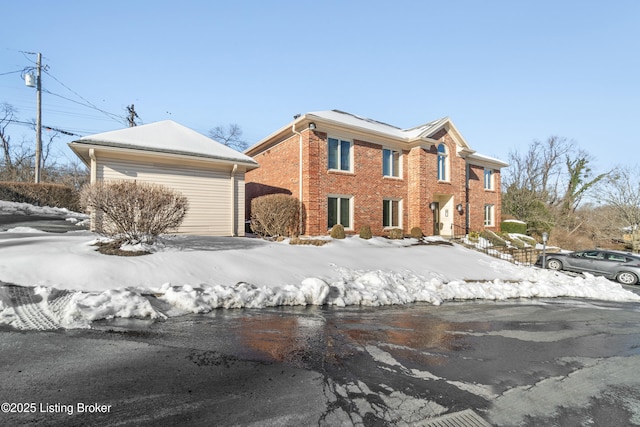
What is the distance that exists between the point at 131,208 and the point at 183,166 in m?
5.61

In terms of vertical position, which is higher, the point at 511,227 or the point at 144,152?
the point at 144,152

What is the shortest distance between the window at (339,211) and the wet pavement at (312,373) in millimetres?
9745

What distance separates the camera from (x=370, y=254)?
10.2m

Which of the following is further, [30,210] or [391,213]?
[391,213]

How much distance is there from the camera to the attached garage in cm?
1047

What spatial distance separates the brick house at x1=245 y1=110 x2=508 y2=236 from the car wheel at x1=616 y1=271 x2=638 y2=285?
7895 mm

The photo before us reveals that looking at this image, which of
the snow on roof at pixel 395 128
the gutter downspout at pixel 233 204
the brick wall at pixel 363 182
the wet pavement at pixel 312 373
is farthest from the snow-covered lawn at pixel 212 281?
the snow on roof at pixel 395 128

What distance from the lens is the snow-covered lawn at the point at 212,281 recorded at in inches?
173

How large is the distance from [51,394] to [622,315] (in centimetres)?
1093

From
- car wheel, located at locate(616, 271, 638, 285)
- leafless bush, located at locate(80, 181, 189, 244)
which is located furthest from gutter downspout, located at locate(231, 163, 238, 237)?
car wheel, located at locate(616, 271, 638, 285)

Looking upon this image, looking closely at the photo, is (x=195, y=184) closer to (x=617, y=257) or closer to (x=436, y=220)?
(x=436, y=220)

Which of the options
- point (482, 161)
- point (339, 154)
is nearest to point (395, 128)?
point (339, 154)

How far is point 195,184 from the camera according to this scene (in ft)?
39.6

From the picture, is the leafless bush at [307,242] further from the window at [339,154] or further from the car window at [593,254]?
the car window at [593,254]
